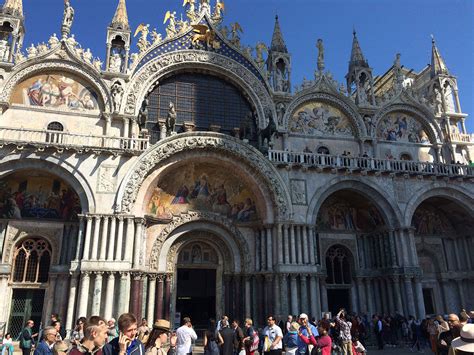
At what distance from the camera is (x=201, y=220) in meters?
19.8

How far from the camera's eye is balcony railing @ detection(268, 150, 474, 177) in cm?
2056

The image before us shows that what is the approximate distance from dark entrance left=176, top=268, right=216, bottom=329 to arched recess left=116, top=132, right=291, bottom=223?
4533 mm

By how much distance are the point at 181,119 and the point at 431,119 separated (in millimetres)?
16006

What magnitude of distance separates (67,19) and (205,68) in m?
7.82

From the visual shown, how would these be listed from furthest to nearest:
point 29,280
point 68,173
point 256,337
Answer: point 29,280, point 68,173, point 256,337

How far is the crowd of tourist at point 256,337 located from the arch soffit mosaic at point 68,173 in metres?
5.47

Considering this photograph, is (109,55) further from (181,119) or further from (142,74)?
(181,119)

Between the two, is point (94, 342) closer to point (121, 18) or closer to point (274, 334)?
point (274, 334)

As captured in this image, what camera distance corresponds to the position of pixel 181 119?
74.3ft

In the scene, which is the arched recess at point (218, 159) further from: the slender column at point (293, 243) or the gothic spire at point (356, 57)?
the gothic spire at point (356, 57)

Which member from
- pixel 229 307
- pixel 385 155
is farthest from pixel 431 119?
pixel 229 307

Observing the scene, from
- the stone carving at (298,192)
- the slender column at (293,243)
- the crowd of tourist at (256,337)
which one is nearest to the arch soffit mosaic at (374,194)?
the stone carving at (298,192)

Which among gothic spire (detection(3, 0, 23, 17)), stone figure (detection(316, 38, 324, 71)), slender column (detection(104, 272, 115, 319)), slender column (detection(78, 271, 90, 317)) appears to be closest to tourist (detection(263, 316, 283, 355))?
slender column (detection(104, 272, 115, 319))

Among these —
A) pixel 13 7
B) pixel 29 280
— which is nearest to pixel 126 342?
pixel 29 280
